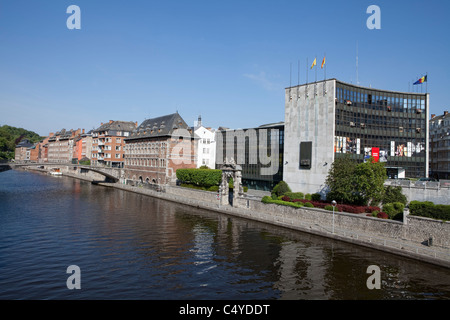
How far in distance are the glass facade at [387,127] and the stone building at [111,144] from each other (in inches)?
3625

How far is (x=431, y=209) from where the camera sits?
36625 millimetres

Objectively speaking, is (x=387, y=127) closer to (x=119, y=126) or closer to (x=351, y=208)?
(x=351, y=208)

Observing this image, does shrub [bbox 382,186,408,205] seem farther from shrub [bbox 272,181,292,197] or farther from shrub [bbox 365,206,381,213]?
shrub [bbox 272,181,292,197]

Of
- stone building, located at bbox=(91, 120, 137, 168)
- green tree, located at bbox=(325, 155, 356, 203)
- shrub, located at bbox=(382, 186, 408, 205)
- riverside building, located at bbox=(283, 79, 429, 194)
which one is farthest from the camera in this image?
stone building, located at bbox=(91, 120, 137, 168)

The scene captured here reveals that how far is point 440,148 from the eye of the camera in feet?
278

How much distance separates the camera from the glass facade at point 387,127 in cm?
5947

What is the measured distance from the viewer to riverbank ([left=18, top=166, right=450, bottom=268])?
32.8m

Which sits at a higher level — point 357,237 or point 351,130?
point 351,130

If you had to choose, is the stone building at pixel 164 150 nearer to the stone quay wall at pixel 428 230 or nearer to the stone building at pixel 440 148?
the stone quay wall at pixel 428 230

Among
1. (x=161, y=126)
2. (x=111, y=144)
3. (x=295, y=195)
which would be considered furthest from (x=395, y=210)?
(x=111, y=144)

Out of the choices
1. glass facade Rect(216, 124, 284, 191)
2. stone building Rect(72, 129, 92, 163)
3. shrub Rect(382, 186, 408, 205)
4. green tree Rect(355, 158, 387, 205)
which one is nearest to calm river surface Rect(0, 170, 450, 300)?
green tree Rect(355, 158, 387, 205)

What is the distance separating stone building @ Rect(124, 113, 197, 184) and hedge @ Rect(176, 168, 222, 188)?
7508 millimetres

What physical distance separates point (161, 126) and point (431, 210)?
76.0 metres
